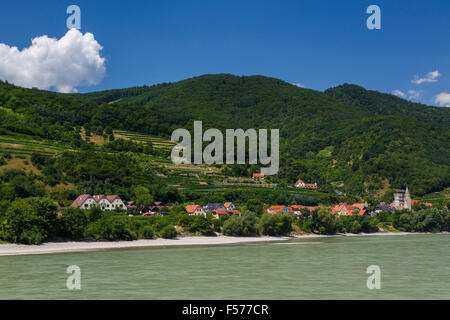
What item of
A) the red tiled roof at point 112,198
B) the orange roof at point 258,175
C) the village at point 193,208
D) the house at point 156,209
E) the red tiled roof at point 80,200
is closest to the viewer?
the red tiled roof at point 80,200

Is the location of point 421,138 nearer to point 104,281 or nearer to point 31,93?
point 31,93

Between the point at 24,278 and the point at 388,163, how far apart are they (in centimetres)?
13549

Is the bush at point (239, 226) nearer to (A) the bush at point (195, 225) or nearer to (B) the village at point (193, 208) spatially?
(A) the bush at point (195, 225)

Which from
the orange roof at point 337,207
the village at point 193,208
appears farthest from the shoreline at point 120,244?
the orange roof at point 337,207

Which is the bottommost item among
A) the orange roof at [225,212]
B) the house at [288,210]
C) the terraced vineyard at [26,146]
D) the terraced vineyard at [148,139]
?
the house at [288,210]

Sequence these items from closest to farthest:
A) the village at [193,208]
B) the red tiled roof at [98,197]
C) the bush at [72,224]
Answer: the bush at [72,224], the village at [193,208], the red tiled roof at [98,197]

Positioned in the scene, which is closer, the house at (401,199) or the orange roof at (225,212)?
the orange roof at (225,212)

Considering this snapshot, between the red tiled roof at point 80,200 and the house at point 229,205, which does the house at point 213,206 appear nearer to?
the house at point 229,205

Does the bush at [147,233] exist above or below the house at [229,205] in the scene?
below

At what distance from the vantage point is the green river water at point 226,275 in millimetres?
23797

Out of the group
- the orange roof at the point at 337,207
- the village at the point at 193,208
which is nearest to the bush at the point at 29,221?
the village at the point at 193,208

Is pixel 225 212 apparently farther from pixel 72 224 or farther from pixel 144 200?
pixel 72 224

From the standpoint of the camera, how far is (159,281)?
27.9m
